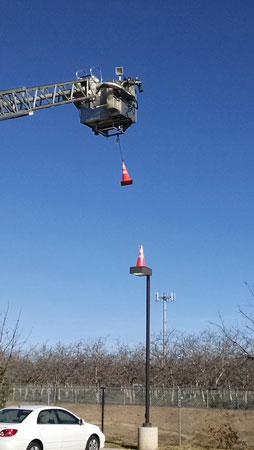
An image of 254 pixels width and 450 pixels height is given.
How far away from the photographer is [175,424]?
26.7 meters

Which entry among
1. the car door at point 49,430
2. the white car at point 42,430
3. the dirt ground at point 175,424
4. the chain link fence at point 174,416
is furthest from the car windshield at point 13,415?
the chain link fence at point 174,416

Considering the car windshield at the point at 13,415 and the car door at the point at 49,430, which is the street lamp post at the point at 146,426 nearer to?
the car door at the point at 49,430

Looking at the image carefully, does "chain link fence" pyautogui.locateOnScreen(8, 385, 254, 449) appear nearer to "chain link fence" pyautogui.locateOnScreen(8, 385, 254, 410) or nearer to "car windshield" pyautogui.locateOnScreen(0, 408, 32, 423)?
"chain link fence" pyautogui.locateOnScreen(8, 385, 254, 410)

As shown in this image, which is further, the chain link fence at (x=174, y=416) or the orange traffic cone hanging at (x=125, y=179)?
the chain link fence at (x=174, y=416)

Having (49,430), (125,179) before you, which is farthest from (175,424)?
(125,179)

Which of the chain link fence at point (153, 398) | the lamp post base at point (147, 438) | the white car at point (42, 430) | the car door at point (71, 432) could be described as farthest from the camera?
the chain link fence at point (153, 398)

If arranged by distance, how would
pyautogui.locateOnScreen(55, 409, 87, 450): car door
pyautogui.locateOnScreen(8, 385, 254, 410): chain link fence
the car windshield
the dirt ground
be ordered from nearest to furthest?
the car windshield, pyautogui.locateOnScreen(55, 409, 87, 450): car door, the dirt ground, pyautogui.locateOnScreen(8, 385, 254, 410): chain link fence

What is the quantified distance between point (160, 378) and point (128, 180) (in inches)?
1346

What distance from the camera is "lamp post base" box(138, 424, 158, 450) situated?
18297 mm

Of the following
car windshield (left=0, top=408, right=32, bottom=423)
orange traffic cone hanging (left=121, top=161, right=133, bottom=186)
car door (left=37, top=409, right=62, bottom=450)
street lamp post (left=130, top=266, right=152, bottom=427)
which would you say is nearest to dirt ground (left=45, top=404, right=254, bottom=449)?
street lamp post (left=130, top=266, right=152, bottom=427)

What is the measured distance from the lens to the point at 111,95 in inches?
693

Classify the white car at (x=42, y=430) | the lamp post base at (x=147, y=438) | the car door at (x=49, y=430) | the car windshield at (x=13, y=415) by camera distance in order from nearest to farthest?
the white car at (x=42, y=430), the car windshield at (x=13, y=415), the car door at (x=49, y=430), the lamp post base at (x=147, y=438)

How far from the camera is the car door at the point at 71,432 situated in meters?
15.9

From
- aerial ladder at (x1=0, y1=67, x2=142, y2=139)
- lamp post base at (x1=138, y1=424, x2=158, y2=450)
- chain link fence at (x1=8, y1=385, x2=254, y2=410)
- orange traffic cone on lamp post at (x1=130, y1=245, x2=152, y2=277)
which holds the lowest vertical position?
lamp post base at (x1=138, y1=424, x2=158, y2=450)
